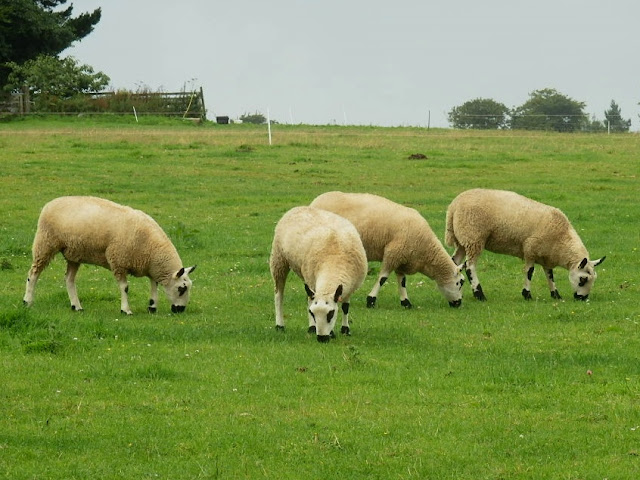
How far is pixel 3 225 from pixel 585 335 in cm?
1551

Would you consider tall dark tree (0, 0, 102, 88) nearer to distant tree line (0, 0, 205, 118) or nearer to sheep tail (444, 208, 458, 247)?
distant tree line (0, 0, 205, 118)

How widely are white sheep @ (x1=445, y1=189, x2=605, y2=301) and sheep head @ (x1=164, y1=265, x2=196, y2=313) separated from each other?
5251mm

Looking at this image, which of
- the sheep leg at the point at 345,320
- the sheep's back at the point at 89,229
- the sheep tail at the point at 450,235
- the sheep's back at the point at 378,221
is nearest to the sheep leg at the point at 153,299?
the sheep's back at the point at 89,229

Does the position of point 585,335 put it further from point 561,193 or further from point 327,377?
point 561,193

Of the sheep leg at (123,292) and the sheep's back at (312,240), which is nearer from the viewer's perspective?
the sheep's back at (312,240)

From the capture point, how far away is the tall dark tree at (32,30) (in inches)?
2500

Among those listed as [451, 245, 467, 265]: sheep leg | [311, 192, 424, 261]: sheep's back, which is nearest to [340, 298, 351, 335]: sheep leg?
[311, 192, 424, 261]: sheep's back

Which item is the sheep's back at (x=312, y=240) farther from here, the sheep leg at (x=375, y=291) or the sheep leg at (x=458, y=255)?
the sheep leg at (x=458, y=255)

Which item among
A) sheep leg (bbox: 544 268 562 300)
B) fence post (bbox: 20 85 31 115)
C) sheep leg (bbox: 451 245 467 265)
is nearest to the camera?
sheep leg (bbox: 544 268 562 300)

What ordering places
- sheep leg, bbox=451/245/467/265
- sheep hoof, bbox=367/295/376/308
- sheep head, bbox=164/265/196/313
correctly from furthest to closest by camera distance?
sheep leg, bbox=451/245/467/265 < sheep hoof, bbox=367/295/376/308 < sheep head, bbox=164/265/196/313

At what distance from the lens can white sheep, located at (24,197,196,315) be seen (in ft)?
52.9

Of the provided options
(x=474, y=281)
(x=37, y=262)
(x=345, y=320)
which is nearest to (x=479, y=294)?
(x=474, y=281)

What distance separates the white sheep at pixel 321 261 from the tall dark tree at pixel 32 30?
50.7 m

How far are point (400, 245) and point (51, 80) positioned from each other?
162 ft
